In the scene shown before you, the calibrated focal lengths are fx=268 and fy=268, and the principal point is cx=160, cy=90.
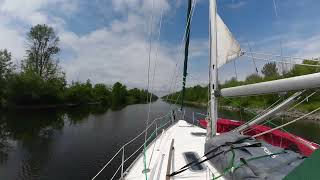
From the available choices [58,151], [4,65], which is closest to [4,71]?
[4,65]

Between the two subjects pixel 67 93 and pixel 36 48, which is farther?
pixel 67 93

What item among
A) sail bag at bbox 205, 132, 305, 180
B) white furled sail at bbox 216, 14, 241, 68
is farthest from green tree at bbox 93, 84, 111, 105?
sail bag at bbox 205, 132, 305, 180

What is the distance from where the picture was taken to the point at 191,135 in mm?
9375

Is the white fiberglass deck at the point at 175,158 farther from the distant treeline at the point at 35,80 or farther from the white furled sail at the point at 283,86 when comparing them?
the distant treeline at the point at 35,80

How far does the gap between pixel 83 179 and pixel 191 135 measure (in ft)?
21.6

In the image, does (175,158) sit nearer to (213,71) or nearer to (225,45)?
(213,71)

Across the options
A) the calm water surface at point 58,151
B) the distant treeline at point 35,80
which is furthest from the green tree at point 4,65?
the calm water surface at point 58,151

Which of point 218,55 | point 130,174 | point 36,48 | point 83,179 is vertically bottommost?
point 83,179

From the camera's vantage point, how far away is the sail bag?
13.1 ft

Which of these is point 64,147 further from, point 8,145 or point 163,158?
point 163,158

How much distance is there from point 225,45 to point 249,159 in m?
3.08

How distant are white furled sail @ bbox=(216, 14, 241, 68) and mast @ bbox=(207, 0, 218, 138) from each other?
10cm

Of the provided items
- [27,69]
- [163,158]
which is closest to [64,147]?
[163,158]

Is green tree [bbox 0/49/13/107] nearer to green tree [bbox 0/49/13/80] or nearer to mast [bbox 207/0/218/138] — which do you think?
green tree [bbox 0/49/13/80]
